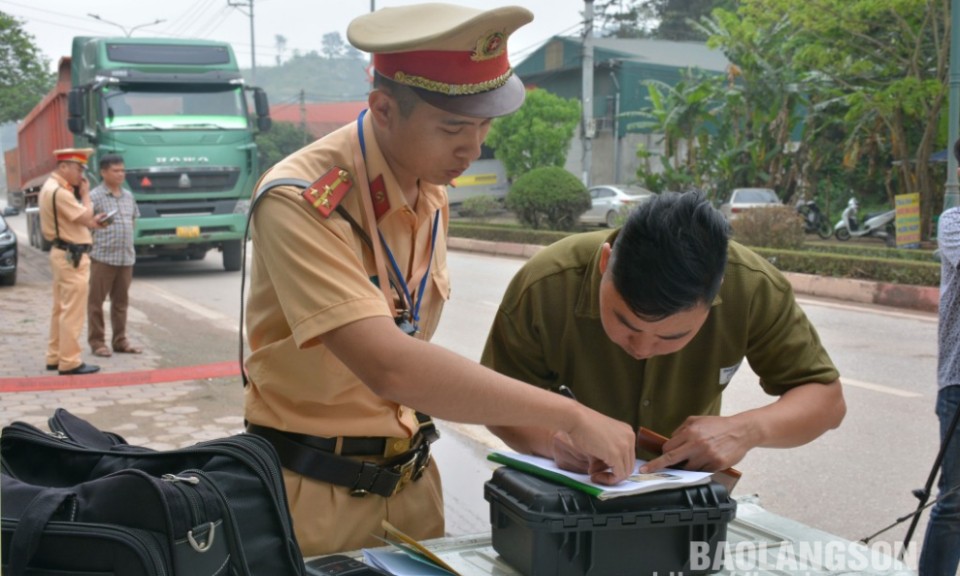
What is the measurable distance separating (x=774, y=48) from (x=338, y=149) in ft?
67.8

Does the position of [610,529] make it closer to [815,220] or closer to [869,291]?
[869,291]

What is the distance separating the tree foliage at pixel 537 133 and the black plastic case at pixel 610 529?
27.7 meters

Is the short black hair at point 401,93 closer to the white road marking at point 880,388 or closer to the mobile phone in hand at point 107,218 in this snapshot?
the white road marking at point 880,388

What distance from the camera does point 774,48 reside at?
20.6m

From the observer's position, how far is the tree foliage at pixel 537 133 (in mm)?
29078

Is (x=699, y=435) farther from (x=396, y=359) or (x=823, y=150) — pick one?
(x=823, y=150)

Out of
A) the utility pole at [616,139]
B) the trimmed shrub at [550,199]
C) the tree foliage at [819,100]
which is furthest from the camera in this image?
the utility pole at [616,139]

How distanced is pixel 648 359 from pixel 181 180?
38.8ft

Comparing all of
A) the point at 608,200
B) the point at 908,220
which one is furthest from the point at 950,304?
the point at 608,200

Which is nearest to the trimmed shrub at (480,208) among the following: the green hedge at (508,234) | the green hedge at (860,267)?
the green hedge at (508,234)

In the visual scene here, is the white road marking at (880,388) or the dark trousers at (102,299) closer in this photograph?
the white road marking at (880,388)

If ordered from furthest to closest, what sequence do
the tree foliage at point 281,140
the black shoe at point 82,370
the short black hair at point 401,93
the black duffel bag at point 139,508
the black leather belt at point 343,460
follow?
the tree foliage at point 281,140 → the black shoe at point 82,370 → the black leather belt at point 343,460 → the short black hair at point 401,93 → the black duffel bag at point 139,508

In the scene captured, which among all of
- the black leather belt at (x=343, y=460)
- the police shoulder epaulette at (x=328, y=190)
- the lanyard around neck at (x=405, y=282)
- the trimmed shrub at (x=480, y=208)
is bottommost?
the trimmed shrub at (x=480, y=208)

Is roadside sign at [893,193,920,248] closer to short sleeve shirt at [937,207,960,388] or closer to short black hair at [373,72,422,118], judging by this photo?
short sleeve shirt at [937,207,960,388]
